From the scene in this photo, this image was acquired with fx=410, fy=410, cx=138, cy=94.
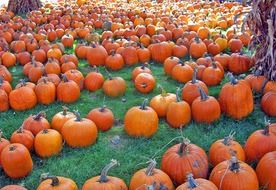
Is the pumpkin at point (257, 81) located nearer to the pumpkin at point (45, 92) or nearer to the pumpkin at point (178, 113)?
the pumpkin at point (178, 113)

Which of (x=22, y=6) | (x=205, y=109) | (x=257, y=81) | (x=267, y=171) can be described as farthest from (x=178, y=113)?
(x=22, y=6)

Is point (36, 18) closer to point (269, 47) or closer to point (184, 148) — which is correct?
point (269, 47)

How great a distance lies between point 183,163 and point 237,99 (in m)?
1.44

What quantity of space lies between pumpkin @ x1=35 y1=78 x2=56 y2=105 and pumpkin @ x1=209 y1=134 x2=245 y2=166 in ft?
8.24

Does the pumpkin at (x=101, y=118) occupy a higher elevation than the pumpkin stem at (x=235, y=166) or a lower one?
lower

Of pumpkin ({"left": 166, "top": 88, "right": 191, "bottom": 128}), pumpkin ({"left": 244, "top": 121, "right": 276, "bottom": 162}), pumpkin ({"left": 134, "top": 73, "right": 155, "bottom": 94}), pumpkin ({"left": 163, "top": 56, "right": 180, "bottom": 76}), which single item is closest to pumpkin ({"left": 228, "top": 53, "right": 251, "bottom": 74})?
pumpkin ({"left": 163, "top": 56, "right": 180, "bottom": 76})

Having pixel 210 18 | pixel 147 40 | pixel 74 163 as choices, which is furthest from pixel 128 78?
pixel 210 18

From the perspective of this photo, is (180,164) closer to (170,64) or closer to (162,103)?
(162,103)

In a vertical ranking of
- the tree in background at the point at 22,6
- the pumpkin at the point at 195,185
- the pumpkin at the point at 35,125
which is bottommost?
the pumpkin at the point at 35,125

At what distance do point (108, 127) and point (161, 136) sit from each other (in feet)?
2.12

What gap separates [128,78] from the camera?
636 cm

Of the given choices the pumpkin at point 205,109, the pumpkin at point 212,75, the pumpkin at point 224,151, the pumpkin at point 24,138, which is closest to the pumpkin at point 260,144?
the pumpkin at point 224,151

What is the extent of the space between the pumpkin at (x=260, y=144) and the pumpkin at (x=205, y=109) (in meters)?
0.80

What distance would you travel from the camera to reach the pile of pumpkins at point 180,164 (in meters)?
3.30
